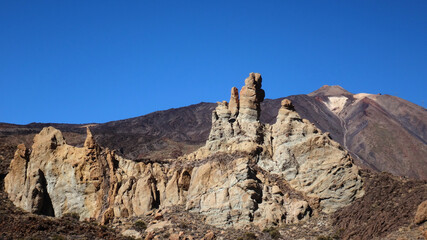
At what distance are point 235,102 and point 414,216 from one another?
26.9m

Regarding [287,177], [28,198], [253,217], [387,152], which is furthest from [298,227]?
[387,152]

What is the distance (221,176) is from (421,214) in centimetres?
1952

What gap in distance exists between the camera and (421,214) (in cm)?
5028

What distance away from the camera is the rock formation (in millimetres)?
59656

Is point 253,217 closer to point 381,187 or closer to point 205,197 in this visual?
point 205,197

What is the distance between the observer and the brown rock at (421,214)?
1971 inches

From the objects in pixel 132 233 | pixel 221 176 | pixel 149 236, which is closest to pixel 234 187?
pixel 221 176

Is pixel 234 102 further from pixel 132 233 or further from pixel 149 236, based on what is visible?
pixel 149 236

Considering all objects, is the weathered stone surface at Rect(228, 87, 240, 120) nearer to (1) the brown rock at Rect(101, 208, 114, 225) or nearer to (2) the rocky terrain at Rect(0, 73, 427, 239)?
(2) the rocky terrain at Rect(0, 73, 427, 239)

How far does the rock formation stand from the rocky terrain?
0.11 m

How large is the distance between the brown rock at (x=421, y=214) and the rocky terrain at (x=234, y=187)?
8cm

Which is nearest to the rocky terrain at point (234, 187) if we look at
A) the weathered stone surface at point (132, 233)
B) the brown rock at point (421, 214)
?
the brown rock at point (421, 214)

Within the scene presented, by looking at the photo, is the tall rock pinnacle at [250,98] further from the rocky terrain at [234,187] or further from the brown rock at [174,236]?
the brown rock at [174,236]

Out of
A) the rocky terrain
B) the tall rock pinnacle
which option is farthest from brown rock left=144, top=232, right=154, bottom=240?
the tall rock pinnacle
